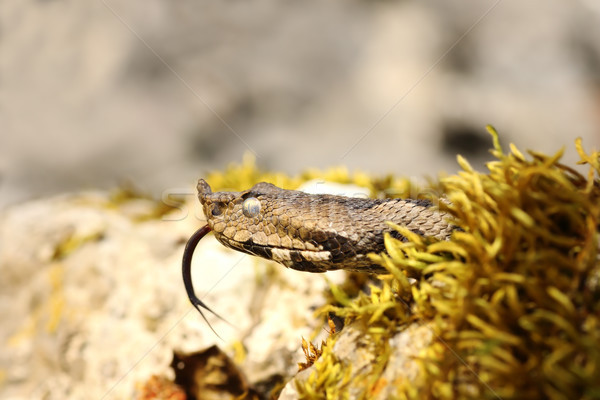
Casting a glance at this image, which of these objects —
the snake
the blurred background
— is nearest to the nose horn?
the snake

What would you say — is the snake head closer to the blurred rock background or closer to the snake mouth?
the snake mouth

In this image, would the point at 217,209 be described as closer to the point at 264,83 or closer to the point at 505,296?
the point at 505,296

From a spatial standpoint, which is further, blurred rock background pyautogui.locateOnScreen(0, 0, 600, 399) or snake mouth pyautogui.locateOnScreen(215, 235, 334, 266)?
blurred rock background pyautogui.locateOnScreen(0, 0, 600, 399)

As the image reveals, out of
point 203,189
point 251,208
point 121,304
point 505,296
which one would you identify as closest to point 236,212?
point 251,208

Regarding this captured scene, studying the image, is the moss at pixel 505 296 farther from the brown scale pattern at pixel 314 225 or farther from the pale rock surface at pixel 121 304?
the pale rock surface at pixel 121 304

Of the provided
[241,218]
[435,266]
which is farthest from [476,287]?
[241,218]
